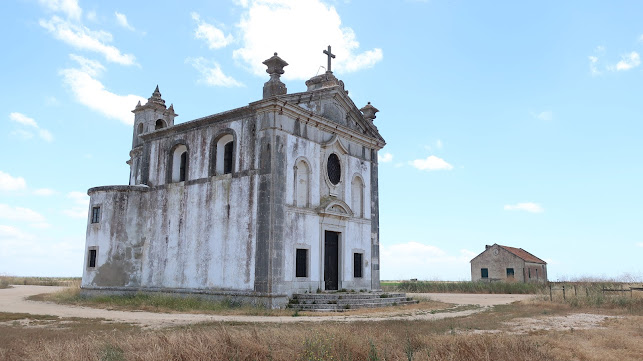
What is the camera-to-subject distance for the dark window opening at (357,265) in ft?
77.5

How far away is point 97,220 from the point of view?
24.1m

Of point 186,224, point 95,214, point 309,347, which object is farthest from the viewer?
point 95,214

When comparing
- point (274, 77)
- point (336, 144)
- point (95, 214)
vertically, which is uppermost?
point (274, 77)

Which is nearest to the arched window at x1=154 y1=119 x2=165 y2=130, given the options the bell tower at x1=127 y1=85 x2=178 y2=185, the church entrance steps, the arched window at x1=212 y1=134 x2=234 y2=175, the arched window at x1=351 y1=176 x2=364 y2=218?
the bell tower at x1=127 y1=85 x2=178 y2=185

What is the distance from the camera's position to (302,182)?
21.5m

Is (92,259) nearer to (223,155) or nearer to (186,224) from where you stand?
(186,224)

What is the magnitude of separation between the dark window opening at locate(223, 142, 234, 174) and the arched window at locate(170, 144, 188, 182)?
2.33 meters

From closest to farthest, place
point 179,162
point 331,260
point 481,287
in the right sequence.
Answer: point 331,260
point 179,162
point 481,287

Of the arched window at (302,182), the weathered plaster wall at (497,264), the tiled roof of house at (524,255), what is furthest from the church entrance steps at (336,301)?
the tiled roof of house at (524,255)

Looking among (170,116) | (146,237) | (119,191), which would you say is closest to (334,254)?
(146,237)

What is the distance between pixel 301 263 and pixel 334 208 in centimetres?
310

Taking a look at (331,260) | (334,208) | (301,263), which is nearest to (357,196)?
(334,208)

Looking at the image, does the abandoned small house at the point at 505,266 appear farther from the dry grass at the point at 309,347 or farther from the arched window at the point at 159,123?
the dry grass at the point at 309,347

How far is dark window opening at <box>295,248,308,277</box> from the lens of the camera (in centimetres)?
2038
